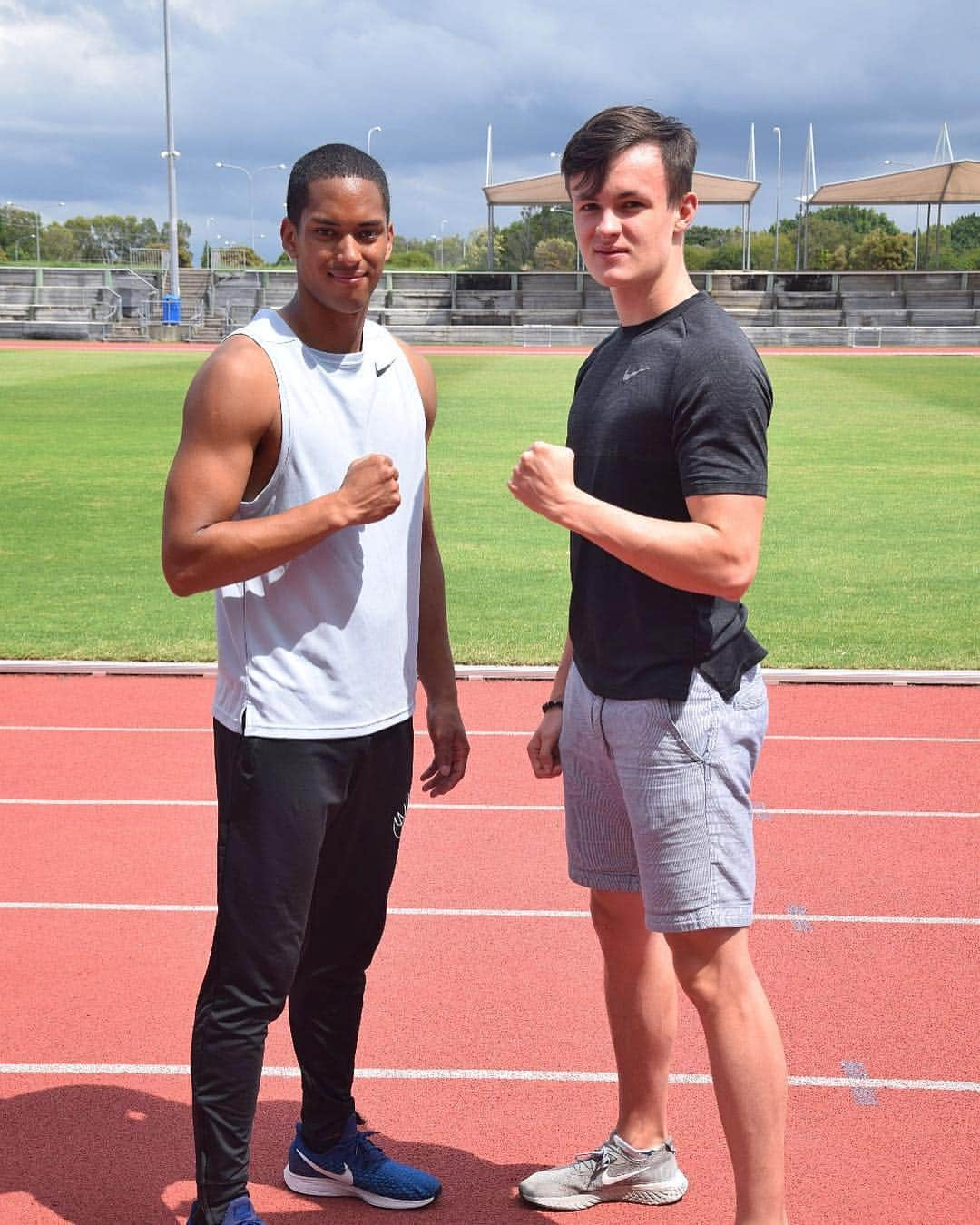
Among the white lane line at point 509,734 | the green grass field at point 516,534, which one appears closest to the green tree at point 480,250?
the green grass field at point 516,534

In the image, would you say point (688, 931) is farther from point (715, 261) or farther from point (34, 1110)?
point (715, 261)

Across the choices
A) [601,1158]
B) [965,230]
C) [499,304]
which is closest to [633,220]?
[601,1158]

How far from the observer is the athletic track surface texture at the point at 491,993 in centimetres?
349

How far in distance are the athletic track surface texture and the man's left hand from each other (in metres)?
0.93

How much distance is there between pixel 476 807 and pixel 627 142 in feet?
12.4

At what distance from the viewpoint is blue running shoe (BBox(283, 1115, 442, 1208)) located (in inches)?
133

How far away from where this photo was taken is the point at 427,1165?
11.7 ft

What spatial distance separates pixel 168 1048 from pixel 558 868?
1793 millimetres

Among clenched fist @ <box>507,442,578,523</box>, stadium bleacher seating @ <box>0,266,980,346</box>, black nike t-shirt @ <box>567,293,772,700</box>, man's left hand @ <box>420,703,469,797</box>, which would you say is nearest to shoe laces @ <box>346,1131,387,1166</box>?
man's left hand @ <box>420,703,469,797</box>

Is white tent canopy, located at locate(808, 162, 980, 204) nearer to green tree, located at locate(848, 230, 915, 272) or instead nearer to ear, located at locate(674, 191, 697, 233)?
green tree, located at locate(848, 230, 915, 272)

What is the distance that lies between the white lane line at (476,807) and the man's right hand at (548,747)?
9.03 ft

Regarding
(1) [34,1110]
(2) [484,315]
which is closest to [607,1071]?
(1) [34,1110]

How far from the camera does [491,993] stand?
4.43 metres

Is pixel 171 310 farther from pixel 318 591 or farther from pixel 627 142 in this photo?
pixel 627 142
